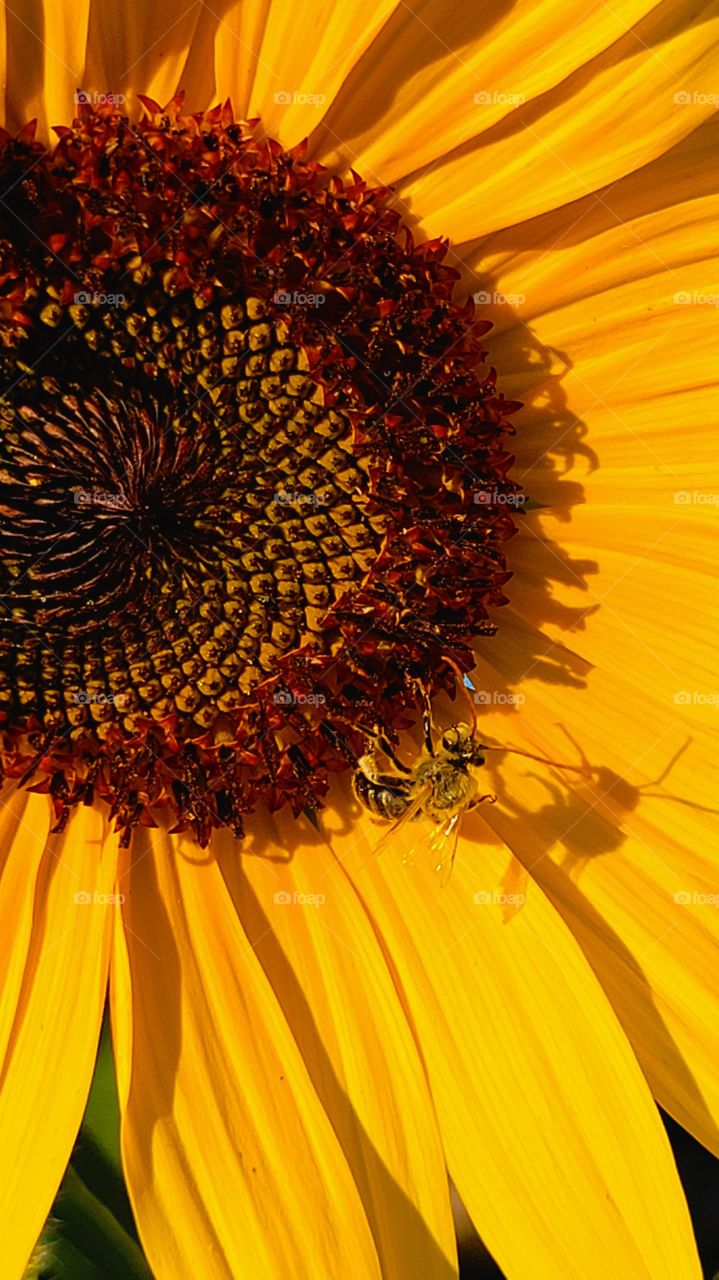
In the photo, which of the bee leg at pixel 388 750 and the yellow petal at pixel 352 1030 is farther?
the bee leg at pixel 388 750

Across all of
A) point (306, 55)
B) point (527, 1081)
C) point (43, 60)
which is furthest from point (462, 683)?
point (43, 60)

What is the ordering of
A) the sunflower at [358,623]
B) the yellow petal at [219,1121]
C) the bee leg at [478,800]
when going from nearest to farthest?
the sunflower at [358,623], the yellow petal at [219,1121], the bee leg at [478,800]

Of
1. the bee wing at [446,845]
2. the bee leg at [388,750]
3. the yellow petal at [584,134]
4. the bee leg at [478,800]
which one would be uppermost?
the yellow petal at [584,134]

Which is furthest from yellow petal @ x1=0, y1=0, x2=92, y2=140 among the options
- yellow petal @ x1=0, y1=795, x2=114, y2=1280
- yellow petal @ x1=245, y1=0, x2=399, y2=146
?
yellow petal @ x1=0, y1=795, x2=114, y2=1280

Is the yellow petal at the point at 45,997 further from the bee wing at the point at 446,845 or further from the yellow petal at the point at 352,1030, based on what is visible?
the bee wing at the point at 446,845

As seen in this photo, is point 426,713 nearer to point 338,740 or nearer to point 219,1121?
point 338,740

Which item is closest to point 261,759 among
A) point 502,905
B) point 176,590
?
point 176,590

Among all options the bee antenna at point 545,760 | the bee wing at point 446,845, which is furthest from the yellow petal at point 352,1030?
the bee antenna at point 545,760
